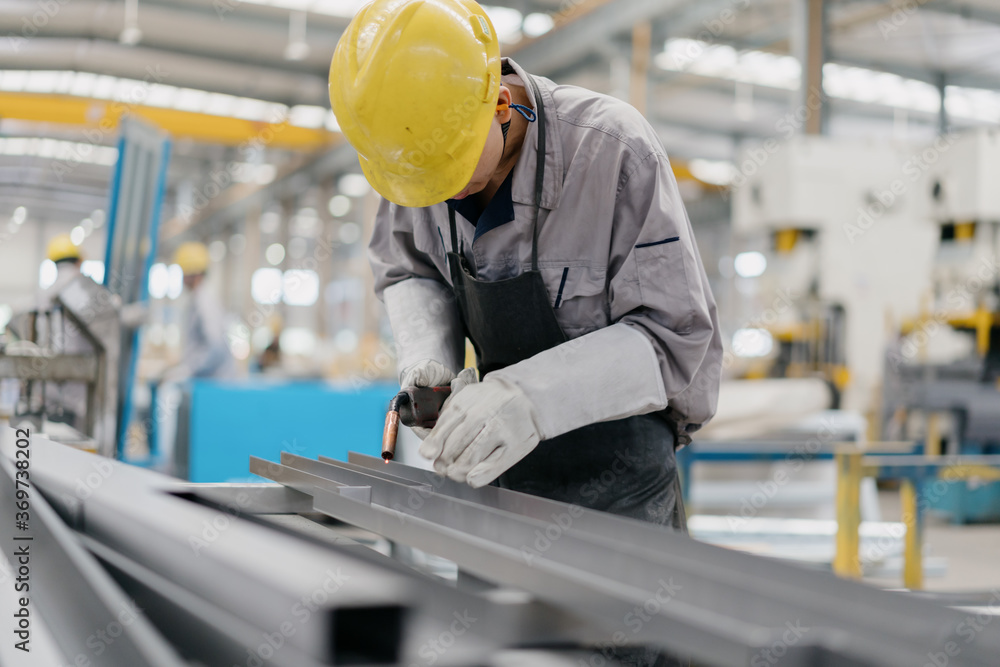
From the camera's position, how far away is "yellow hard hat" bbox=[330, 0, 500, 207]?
3.67 ft

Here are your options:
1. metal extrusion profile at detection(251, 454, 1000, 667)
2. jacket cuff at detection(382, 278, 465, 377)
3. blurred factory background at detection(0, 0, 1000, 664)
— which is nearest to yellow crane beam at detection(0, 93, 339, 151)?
blurred factory background at detection(0, 0, 1000, 664)

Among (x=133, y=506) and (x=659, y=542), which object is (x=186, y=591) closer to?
(x=133, y=506)

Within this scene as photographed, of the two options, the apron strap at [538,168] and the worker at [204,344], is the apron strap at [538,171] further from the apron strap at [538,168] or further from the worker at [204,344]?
the worker at [204,344]

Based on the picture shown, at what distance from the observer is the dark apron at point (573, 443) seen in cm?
135

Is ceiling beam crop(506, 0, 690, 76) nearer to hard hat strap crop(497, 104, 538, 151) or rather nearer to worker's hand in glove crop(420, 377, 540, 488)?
hard hat strap crop(497, 104, 538, 151)

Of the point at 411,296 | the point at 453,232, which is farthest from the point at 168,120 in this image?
the point at 453,232

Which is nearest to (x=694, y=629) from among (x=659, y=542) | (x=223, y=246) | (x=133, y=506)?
(x=659, y=542)

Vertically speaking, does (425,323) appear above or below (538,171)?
below

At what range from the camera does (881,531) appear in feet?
13.3

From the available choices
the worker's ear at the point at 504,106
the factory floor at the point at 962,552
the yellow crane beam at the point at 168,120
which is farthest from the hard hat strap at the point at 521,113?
the yellow crane beam at the point at 168,120

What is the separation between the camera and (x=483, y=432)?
116 centimetres

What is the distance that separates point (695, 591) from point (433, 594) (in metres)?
0.20

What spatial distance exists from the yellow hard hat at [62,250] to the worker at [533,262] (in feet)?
11.9

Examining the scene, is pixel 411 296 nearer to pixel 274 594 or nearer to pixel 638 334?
pixel 638 334
